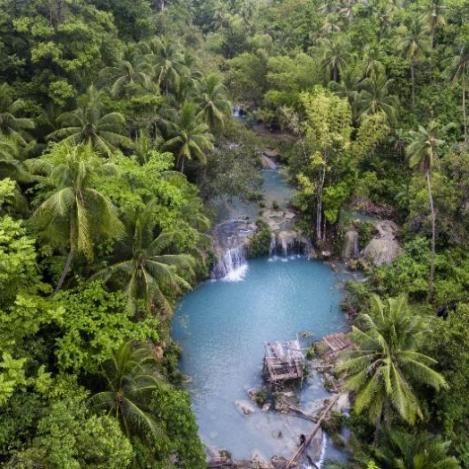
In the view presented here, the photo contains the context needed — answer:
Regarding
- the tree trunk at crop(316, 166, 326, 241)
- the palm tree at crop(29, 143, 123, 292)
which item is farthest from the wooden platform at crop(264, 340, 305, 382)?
the tree trunk at crop(316, 166, 326, 241)

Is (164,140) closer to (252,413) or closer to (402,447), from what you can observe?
(252,413)

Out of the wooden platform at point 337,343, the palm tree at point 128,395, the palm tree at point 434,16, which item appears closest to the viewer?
the palm tree at point 128,395

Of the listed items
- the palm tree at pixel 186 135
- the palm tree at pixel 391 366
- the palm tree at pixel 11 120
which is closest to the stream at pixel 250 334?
the palm tree at pixel 391 366

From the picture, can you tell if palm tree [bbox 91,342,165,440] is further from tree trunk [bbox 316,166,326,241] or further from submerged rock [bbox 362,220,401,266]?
tree trunk [bbox 316,166,326,241]

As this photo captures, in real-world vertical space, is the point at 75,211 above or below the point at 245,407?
above

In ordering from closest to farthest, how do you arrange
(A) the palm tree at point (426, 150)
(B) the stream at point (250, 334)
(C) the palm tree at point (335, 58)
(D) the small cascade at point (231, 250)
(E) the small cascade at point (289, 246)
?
(B) the stream at point (250, 334), (A) the palm tree at point (426, 150), (D) the small cascade at point (231, 250), (E) the small cascade at point (289, 246), (C) the palm tree at point (335, 58)

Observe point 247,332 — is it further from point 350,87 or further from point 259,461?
point 350,87

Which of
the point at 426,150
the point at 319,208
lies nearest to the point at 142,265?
the point at 426,150

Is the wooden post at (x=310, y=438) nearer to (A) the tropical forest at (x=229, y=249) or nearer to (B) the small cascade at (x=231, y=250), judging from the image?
(A) the tropical forest at (x=229, y=249)
